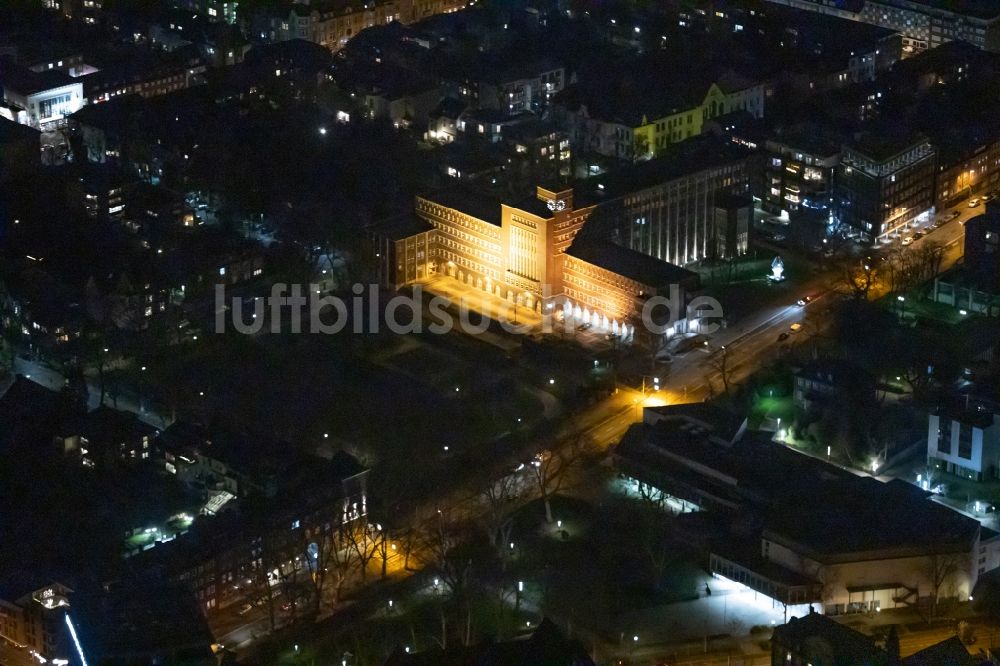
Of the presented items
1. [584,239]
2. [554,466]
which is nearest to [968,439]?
[554,466]

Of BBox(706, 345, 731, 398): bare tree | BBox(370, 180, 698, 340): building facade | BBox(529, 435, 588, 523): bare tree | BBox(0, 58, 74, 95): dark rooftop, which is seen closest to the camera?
BBox(529, 435, 588, 523): bare tree

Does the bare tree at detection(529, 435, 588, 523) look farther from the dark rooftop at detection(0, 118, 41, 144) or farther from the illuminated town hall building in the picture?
the dark rooftop at detection(0, 118, 41, 144)

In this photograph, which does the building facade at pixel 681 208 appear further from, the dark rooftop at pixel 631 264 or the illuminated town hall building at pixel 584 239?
the dark rooftop at pixel 631 264

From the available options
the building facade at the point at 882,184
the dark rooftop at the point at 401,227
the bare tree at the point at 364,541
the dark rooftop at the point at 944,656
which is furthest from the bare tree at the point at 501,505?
the building facade at the point at 882,184

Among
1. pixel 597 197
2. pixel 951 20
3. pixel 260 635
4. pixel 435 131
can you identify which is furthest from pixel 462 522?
pixel 951 20

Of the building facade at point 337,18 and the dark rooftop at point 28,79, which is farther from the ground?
the dark rooftop at point 28,79

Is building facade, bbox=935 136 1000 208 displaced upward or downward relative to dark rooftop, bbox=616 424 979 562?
downward

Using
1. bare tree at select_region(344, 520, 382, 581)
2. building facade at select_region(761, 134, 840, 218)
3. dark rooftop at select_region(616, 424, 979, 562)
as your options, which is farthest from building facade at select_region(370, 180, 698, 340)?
bare tree at select_region(344, 520, 382, 581)

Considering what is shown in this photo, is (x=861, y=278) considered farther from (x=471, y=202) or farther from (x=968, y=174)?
(x=471, y=202)

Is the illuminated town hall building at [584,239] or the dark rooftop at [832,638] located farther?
the illuminated town hall building at [584,239]
